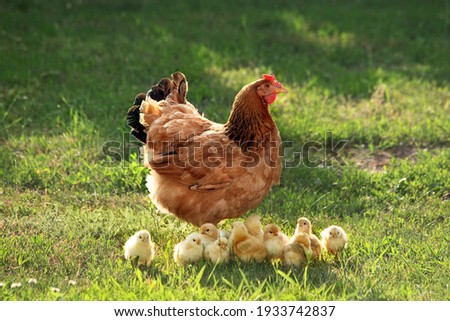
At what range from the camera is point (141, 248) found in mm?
5141

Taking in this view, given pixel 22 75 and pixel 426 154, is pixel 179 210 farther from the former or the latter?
pixel 22 75

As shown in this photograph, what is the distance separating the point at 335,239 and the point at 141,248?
1.47 m

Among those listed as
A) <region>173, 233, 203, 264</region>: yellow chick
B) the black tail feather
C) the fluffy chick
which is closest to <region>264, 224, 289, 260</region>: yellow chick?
<region>173, 233, 203, 264</region>: yellow chick

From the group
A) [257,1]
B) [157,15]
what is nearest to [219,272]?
[157,15]

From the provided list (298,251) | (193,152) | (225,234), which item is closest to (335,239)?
(298,251)

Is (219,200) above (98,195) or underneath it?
above

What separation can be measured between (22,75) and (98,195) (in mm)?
3211

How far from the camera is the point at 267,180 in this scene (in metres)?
5.63

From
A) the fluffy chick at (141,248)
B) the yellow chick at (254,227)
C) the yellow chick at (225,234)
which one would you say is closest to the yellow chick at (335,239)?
the yellow chick at (254,227)

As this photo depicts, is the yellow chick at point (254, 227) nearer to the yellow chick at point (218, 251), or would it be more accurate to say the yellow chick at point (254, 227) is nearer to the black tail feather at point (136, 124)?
the yellow chick at point (218, 251)

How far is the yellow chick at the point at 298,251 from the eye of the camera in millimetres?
5176

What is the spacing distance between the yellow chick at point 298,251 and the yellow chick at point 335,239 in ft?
0.74

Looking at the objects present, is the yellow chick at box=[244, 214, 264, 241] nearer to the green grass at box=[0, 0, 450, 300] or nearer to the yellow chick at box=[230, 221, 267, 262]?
the yellow chick at box=[230, 221, 267, 262]
